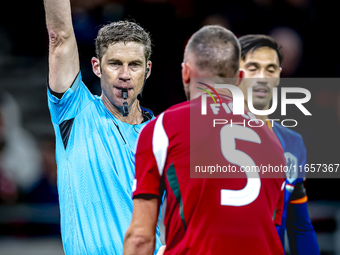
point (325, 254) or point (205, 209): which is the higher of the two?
point (205, 209)

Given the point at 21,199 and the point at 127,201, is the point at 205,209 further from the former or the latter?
the point at 21,199

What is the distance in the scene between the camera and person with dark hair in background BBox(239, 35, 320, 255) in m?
3.35

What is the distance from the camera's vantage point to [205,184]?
198cm

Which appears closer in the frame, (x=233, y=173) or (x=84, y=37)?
(x=233, y=173)

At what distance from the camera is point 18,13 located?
329 inches

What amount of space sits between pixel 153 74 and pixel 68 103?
4.13 meters

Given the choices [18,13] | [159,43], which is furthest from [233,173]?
[18,13]

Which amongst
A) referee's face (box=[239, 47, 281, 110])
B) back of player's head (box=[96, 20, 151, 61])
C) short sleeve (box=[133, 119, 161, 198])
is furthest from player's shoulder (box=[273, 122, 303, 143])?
short sleeve (box=[133, 119, 161, 198])

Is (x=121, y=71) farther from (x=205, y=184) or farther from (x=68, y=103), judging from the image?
(x=205, y=184)

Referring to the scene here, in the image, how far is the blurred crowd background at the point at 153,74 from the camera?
6863 millimetres

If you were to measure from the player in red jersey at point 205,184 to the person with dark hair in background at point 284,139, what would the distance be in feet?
4.50

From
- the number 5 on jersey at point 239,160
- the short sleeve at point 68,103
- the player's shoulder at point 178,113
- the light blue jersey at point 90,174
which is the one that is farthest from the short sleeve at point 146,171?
the short sleeve at point 68,103

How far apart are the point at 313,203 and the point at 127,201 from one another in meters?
4.78

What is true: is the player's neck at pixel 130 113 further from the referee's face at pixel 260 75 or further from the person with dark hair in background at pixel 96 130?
the referee's face at pixel 260 75
